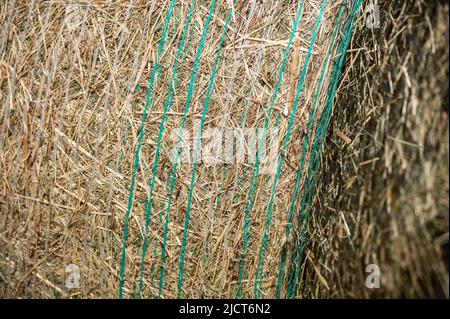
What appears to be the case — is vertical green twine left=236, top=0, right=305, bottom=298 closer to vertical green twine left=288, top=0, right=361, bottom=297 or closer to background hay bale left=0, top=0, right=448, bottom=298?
background hay bale left=0, top=0, right=448, bottom=298

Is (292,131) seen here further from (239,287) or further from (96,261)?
(96,261)

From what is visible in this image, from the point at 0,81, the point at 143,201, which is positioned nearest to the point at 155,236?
the point at 143,201

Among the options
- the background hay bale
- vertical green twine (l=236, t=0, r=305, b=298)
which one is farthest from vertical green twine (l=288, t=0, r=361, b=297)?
vertical green twine (l=236, t=0, r=305, b=298)

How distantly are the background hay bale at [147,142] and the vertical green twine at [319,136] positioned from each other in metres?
0.02

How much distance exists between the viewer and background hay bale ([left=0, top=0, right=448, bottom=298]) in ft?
4.22

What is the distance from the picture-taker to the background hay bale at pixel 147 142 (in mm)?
1285

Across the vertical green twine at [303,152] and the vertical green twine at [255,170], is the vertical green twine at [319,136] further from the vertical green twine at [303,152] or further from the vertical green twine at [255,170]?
the vertical green twine at [255,170]

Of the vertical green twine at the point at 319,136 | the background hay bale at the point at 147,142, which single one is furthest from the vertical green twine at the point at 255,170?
the vertical green twine at the point at 319,136

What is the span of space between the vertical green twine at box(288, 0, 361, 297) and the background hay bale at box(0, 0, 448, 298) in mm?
16

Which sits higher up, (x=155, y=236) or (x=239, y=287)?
(x=155, y=236)

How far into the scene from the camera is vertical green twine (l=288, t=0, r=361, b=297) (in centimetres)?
128

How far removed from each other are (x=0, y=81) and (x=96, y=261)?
21.6 inches

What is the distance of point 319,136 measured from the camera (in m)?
1.30
